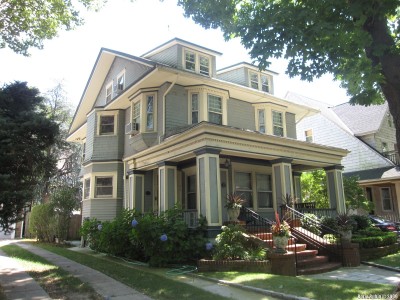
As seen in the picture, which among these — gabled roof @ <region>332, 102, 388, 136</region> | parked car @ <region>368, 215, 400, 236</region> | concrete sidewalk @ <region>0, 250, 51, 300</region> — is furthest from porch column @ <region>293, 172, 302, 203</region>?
concrete sidewalk @ <region>0, 250, 51, 300</region>

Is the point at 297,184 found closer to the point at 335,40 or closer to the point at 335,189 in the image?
the point at 335,189

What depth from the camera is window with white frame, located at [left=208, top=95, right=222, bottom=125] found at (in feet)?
54.1

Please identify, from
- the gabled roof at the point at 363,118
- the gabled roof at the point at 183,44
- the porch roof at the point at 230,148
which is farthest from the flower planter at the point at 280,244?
the gabled roof at the point at 363,118

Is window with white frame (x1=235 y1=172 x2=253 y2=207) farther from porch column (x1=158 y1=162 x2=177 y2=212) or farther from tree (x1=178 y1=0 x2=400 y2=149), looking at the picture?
tree (x1=178 y1=0 x2=400 y2=149)

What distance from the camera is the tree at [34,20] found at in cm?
1198

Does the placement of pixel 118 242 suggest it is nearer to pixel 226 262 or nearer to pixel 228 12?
pixel 226 262

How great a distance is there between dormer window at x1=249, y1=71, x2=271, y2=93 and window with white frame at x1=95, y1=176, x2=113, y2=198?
9687 mm

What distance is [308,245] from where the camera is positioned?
468 inches

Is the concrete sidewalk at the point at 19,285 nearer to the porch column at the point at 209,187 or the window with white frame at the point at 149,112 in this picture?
the porch column at the point at 209,187

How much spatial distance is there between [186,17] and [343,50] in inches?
165

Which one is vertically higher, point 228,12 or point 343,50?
point 228,12

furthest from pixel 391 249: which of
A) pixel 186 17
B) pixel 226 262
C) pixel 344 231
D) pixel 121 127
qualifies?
pixel 121 127

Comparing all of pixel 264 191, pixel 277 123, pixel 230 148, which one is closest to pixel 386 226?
pixel 264 191

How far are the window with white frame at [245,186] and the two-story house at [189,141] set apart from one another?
5cm
